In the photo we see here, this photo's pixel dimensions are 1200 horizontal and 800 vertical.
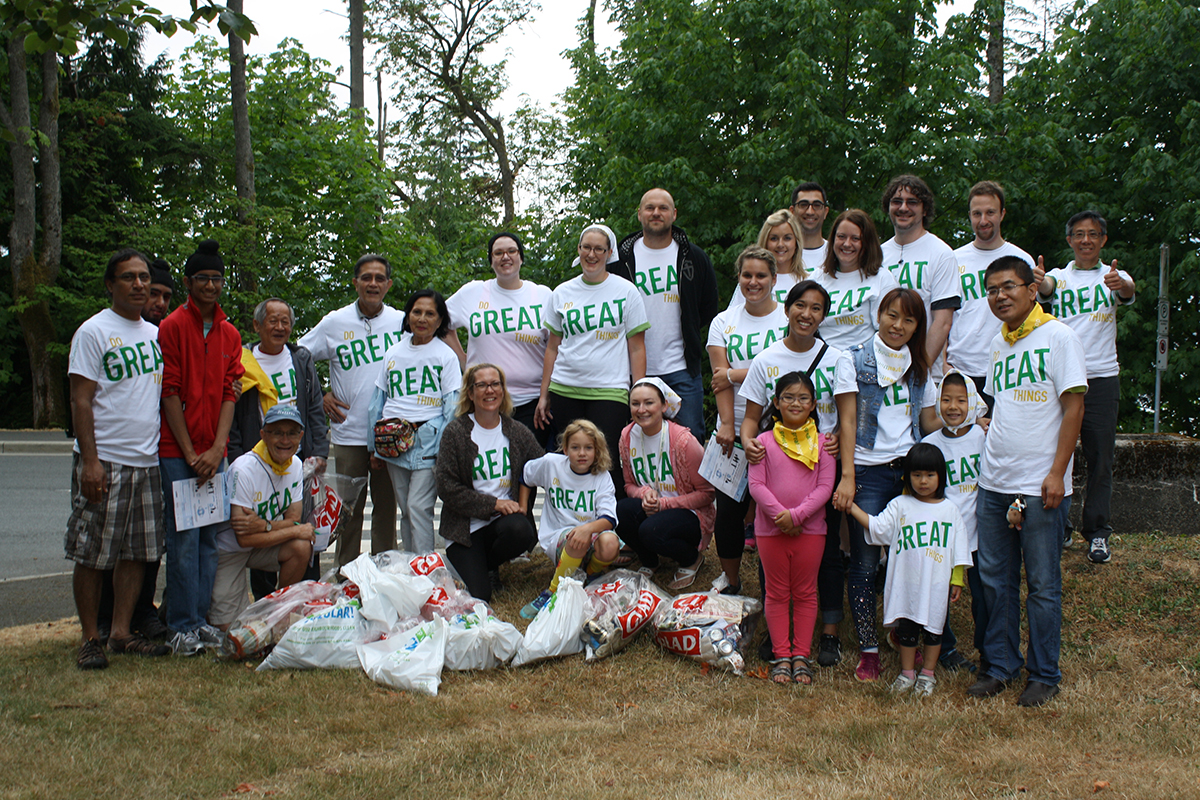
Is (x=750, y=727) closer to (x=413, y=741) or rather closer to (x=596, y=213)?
(x=413, y=741)

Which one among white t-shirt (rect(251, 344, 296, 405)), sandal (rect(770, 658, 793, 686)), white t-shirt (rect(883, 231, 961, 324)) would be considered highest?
white t-shirt (rect(883, 231, 961, 324))

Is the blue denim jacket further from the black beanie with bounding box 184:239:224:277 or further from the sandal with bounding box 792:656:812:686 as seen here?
Answer: the black beanie with bounding box 184:239:224:277

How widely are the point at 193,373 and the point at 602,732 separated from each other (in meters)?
2.96

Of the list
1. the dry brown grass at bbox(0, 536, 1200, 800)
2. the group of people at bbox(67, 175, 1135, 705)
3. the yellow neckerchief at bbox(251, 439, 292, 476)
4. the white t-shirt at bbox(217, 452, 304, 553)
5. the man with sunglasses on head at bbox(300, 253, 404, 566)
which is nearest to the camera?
the dry brown grass at bbox(0, 536, 1200, 800)

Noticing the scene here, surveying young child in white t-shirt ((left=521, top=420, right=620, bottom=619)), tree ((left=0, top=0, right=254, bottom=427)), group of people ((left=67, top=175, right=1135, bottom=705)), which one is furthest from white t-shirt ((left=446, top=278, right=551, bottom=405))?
tree ((left=0, top=0, right=254, bottom=427))

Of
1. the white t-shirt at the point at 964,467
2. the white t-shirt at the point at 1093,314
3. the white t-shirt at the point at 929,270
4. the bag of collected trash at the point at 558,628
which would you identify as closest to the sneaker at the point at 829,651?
the white t-shirt at the point at 964,467

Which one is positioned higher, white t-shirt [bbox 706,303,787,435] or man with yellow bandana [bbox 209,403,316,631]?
white t-shirt [bbox 706,303,787,435]

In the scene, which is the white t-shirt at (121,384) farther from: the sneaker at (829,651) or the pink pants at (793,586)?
the sneaker at (829,651)

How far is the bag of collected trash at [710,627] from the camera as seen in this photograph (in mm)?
4820

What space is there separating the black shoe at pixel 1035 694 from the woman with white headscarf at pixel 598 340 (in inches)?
106

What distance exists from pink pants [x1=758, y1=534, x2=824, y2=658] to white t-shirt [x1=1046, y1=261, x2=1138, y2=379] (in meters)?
2.37

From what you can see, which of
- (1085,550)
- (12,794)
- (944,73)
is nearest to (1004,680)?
(1085,550)

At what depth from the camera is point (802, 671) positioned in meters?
4.61

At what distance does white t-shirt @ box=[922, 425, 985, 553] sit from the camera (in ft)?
14.8
